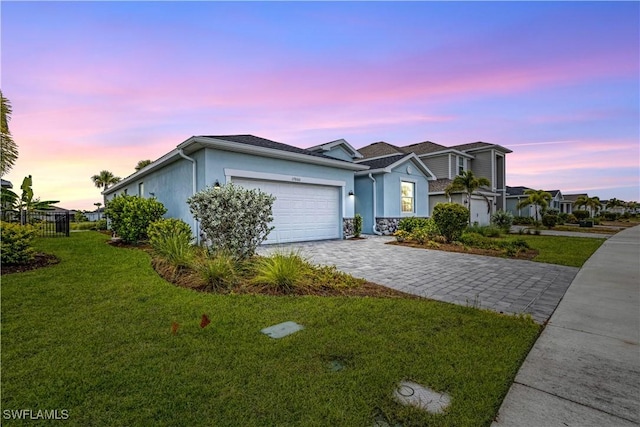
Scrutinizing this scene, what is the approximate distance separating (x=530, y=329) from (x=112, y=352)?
14.5 feet

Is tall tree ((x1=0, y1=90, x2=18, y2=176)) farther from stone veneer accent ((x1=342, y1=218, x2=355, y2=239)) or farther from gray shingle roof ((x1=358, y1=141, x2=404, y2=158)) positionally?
gray shingle roof ((x1=358, y1=141, x2=404, y2=158))

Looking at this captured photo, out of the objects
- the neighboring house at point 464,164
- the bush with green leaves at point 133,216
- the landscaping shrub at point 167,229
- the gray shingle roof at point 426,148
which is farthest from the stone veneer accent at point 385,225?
the gray shingle roof at point 426,148

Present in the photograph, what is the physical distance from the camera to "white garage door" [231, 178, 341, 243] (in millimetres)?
10461

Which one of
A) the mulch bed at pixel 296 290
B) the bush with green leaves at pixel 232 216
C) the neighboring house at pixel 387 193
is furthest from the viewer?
the neighboring house at pixel 387 193

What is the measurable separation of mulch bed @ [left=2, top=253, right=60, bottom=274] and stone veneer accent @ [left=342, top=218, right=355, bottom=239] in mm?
9463

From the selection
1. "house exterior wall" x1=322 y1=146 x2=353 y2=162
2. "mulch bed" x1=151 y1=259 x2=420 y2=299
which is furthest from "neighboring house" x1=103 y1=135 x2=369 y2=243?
"mulch bed" x1=151 y1=259 x2=420 y2=299

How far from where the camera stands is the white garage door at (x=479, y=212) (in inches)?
823

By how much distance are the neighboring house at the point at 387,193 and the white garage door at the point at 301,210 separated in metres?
3.03

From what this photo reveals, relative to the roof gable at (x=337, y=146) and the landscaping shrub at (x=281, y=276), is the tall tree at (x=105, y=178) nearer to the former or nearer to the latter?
the roof gable at (x=337, y=146)

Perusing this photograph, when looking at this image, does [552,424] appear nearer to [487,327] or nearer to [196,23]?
[487,327]

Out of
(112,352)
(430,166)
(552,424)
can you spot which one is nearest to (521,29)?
(552,424)

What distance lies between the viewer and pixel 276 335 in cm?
306

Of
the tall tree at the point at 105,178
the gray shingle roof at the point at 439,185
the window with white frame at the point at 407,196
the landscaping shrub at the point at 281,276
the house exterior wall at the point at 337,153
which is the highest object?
the tall tree at the point at 105,178

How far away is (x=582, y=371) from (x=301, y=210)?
9.49 m
